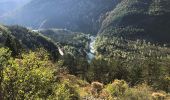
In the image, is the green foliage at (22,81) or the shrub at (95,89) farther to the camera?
the shrub at (95,89)

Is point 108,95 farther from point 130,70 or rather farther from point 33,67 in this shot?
point 130,70

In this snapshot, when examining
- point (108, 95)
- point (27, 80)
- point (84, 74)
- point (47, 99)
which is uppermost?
point (27, 80)

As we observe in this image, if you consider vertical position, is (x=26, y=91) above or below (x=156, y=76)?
above

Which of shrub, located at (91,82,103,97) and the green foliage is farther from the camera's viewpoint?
shrub, located at (91,82,103,97)

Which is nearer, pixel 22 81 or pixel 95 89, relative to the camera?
pixel 22 81


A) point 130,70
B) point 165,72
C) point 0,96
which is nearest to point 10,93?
point 0,96

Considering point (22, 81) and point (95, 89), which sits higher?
point (22, 81)

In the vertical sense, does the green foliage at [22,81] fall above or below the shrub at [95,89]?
above

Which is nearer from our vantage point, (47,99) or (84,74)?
(47,99)

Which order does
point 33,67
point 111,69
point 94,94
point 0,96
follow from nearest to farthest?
1. point 0,96
2. point 33,67
3. point 94,94
4. point 111,69

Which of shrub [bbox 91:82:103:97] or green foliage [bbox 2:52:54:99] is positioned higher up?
green foliage [bbox 2:52:54:99]

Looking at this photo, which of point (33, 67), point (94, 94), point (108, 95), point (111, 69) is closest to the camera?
point (33, 67)

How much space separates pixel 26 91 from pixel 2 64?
3602 mm

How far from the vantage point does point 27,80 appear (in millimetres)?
39344
